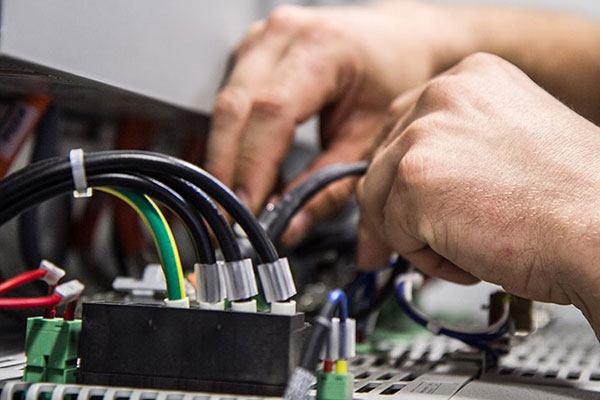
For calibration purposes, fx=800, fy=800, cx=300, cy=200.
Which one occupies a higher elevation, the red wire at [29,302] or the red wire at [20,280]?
the red wire at [20,280]

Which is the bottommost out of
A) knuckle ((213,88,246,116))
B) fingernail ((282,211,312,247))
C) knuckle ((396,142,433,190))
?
fingernail ((282,211,312,247))

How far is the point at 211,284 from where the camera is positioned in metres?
0.54

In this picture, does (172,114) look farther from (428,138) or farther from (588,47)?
(588,47)

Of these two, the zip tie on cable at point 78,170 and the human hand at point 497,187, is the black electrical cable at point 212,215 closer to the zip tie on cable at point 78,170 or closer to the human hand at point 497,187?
the zip tie on cable at point 78,170

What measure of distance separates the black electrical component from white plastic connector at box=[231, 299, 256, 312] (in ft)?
0.05

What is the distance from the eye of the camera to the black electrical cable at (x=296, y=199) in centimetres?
83

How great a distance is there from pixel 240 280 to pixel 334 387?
0.10 metres

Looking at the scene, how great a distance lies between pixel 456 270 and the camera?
2.44 ft

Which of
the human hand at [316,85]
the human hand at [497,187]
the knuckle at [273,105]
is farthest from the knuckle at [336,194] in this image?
the human hand at [497,187]

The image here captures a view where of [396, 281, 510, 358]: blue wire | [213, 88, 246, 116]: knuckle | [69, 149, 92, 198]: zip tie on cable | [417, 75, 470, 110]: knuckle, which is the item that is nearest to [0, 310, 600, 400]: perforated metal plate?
[396, 281, 510, 358]: blue wire

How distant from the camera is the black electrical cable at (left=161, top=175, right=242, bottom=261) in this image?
536 millimetres

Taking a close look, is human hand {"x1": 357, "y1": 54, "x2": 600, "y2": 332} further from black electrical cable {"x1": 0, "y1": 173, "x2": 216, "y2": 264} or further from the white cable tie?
black electrical cable {"x1": 0, "y1": 173, "x2": 216, "y2": 264}

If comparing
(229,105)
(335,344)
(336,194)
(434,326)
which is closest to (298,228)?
(336,194)

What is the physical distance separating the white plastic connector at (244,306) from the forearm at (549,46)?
803mm
